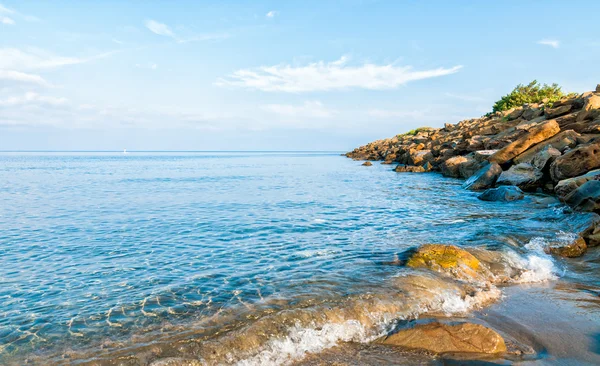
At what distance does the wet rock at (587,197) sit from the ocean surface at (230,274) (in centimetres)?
78

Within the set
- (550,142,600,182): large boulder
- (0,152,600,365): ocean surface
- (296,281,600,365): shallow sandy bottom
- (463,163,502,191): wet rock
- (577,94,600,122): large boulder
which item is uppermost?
(577,94,600,122): large boulder

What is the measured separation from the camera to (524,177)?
69.5 feet

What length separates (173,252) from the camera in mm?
11008

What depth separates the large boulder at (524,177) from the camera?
68.4 feet

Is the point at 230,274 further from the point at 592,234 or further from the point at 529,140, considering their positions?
the point at 529,140

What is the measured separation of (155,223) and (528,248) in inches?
516

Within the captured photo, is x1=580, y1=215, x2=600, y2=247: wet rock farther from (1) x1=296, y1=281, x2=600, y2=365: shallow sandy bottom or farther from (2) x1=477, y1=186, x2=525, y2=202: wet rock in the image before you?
(2) x1=477, y1=186, x2=525, y2=202: wet rock

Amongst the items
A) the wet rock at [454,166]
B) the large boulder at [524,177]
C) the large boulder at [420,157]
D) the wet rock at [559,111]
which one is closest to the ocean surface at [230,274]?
the large boulder at [524,177]

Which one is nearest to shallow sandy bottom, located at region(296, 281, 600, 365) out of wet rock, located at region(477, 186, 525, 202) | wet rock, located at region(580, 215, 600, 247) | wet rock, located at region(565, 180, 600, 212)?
wet rock, located at region(580, 215, 600, 247)

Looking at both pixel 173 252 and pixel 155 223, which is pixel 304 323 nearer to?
pixel 173 252

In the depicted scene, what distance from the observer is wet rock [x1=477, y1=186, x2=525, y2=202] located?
1911cm

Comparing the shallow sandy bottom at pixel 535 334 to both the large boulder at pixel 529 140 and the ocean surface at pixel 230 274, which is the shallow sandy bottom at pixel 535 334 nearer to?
the ocean surface at pixel 230 274

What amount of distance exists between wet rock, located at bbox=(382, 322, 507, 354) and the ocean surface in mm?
535

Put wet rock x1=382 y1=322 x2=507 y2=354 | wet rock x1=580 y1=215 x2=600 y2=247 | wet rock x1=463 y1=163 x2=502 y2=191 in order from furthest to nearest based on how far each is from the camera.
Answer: wet rock x1=463 y1=163 x2=502 y2=191 < wet rock x1=580 y1=215 x2=600 y2=247 < wet rock x1=382 y1=322 x2=507 y2=354
